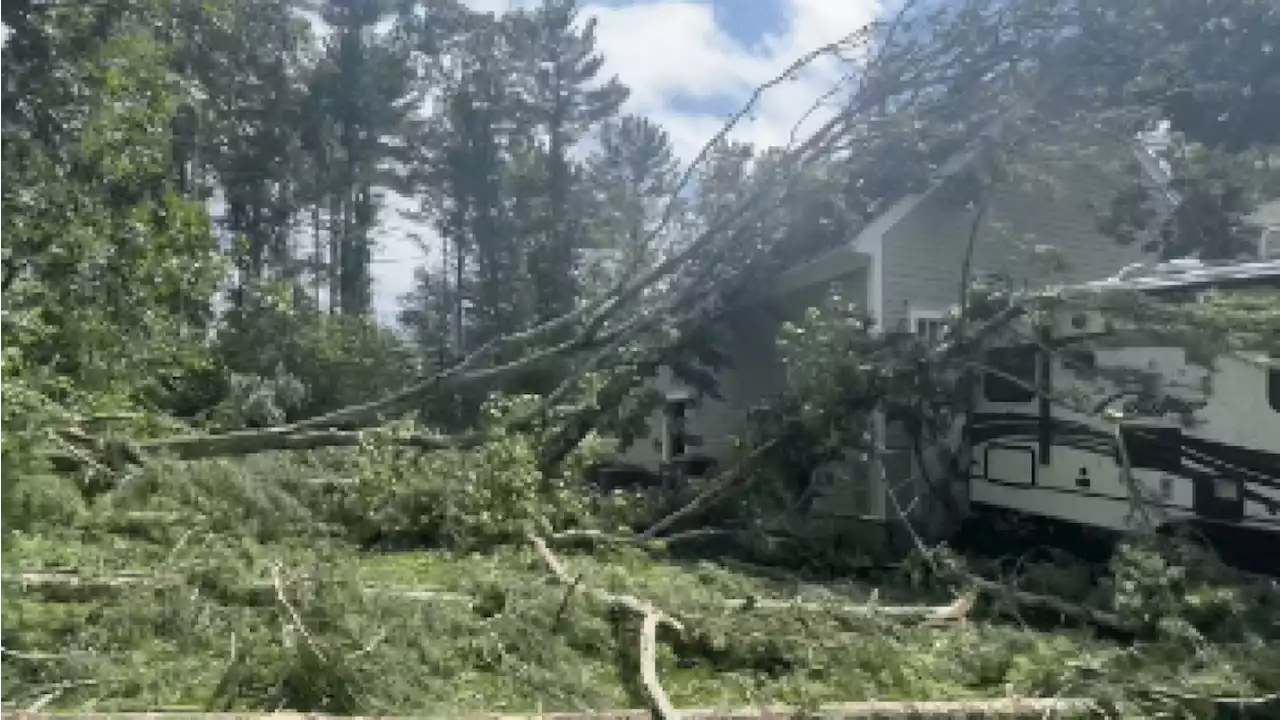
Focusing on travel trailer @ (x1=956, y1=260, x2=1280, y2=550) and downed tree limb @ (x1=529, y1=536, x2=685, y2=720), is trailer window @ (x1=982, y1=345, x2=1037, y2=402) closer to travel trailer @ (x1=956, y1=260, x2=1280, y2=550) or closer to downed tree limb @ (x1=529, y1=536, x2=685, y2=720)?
travel trailer @ (x1=956, y1=260, x2=1280, y2=550)

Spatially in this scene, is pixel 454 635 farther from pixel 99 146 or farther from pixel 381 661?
pixel 99 146

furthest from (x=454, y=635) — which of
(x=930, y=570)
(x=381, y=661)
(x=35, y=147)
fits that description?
(x=35, y=147)

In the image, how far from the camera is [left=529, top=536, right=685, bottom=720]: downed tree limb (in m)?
4.71

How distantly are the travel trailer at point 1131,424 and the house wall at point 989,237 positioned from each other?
49.5 inches

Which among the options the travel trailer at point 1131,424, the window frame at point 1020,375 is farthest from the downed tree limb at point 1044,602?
the window frame at point 1020,375

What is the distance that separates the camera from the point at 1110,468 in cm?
903

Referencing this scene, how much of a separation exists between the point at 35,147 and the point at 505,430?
7353 millimetres

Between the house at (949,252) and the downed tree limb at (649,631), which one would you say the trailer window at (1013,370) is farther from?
the downed tree limb at (649,631)

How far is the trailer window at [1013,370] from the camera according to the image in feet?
32.3

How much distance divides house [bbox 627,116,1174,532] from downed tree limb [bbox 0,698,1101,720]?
5.09 m

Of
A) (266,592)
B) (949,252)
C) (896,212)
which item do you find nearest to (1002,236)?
(896,212)

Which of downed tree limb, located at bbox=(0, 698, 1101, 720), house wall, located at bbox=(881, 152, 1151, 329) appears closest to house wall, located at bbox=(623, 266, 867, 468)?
house wall, located at bbox=(881, 152, 1151, 329)

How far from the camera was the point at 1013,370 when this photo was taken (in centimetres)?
997

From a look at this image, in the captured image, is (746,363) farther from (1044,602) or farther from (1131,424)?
(1044,602)
